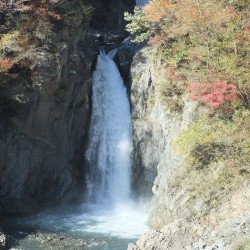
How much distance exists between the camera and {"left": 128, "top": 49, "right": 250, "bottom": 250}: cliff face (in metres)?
14.0

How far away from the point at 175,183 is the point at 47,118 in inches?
405

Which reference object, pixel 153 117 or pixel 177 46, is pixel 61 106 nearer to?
pixel 153 117

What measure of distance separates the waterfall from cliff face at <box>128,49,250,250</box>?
4.45ft

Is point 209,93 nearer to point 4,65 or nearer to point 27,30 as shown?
point 4,65

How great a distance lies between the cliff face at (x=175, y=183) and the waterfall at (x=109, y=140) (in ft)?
4.45

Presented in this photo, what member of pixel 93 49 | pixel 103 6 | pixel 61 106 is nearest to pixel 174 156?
pixel 61 106

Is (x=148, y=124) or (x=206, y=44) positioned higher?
(x=206, y=44)

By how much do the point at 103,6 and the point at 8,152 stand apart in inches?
867

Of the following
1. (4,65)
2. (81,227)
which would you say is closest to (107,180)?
(81,227)

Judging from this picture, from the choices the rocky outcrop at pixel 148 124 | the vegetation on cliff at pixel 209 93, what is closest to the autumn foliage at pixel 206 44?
the vegetation on cliff at pixel 209 93

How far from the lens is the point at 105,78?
1186 inches

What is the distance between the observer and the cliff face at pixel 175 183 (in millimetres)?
13984

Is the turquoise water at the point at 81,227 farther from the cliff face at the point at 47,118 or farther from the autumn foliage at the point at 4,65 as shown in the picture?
the autumn foliage at the point at 4,65

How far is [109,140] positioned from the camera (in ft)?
91.5
